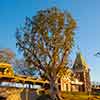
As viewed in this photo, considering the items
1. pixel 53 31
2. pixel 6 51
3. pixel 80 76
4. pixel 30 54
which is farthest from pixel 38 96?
pixel 80 76

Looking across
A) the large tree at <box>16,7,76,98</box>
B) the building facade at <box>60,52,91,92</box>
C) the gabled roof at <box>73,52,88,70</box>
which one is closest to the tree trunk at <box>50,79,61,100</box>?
the large tree at <box>16,7,76,98</box>

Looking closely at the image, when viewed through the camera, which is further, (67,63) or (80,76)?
(80,76)

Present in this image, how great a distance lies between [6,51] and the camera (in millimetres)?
63969

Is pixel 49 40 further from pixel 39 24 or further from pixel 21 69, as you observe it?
pixel 21 69

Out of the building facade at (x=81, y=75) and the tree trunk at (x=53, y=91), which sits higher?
the building facade at (x=81, y=75)

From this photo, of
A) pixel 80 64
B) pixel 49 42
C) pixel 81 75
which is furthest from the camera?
pixel 80 64

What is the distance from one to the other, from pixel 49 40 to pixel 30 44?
136 inches

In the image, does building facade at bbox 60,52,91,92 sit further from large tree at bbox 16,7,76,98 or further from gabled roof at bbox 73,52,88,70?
large tree at bbox 16,7,76,98

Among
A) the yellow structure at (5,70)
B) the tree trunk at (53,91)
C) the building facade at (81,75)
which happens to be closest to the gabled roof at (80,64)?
the building facade at (81,75)

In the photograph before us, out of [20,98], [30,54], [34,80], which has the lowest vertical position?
[20,98]

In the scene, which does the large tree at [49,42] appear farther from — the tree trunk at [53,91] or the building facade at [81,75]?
the building facade at [81,75]

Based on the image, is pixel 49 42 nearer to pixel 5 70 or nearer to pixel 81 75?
pixel 5 70

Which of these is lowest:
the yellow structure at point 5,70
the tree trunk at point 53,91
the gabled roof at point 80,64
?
the tree trunk at point 53,91

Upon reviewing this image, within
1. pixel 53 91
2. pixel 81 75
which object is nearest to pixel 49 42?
pixel 53 91
